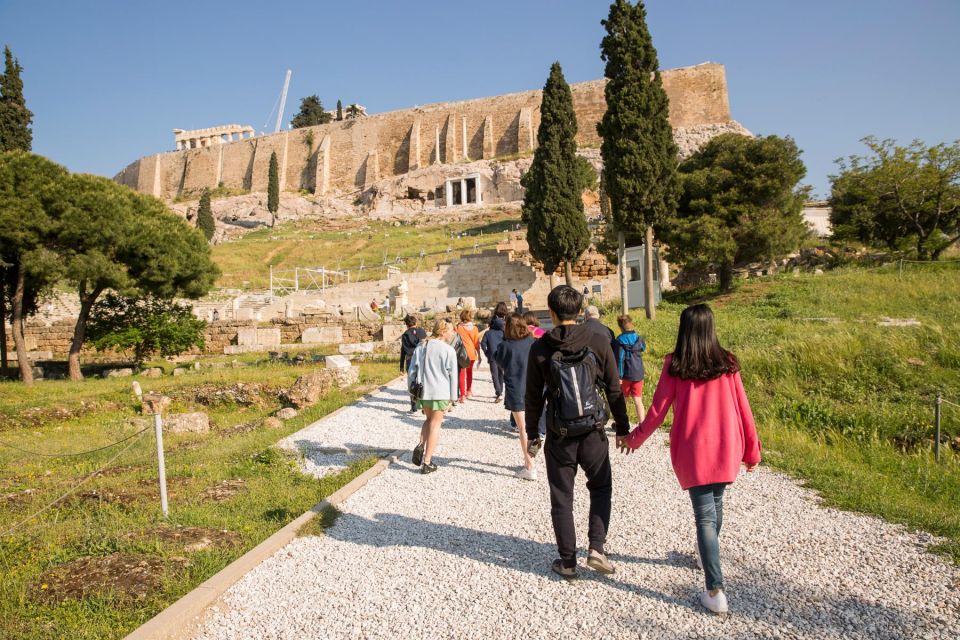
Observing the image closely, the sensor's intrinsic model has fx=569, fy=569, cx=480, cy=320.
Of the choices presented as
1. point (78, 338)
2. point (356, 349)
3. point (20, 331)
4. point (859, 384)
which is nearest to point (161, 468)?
point (859, 384)

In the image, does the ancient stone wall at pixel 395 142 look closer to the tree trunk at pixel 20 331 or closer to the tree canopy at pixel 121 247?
the tree canopy at pixel 121 247

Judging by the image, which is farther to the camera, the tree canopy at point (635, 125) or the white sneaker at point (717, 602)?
the tree canopy at point (635, 125)

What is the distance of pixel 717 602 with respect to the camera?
3.05 metres

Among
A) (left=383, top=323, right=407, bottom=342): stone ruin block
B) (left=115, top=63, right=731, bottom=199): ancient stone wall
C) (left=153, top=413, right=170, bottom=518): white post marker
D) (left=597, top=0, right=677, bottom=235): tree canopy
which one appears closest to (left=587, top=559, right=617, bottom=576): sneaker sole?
(left=153, top=413, right=170, bottom=518): white post marker

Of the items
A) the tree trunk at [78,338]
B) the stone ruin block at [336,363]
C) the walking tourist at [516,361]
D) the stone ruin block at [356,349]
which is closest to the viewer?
the walking tourist at [516,361]

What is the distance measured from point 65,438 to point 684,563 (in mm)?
10099

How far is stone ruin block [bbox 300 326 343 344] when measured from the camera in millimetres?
21531

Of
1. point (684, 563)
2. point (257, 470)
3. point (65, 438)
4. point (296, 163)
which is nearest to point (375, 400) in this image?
point (257, 470)

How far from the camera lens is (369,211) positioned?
62.1 meters

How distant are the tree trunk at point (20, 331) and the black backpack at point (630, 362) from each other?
15.7 m

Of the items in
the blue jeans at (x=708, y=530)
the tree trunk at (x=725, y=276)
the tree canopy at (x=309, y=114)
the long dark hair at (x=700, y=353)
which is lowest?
the blue jeans at (x=708, y=530)

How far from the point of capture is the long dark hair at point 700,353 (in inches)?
124

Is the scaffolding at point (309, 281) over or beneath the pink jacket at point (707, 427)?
over

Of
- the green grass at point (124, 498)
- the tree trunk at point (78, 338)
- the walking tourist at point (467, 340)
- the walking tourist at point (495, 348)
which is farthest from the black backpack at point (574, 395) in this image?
the tree trunk at point (78, 338)
